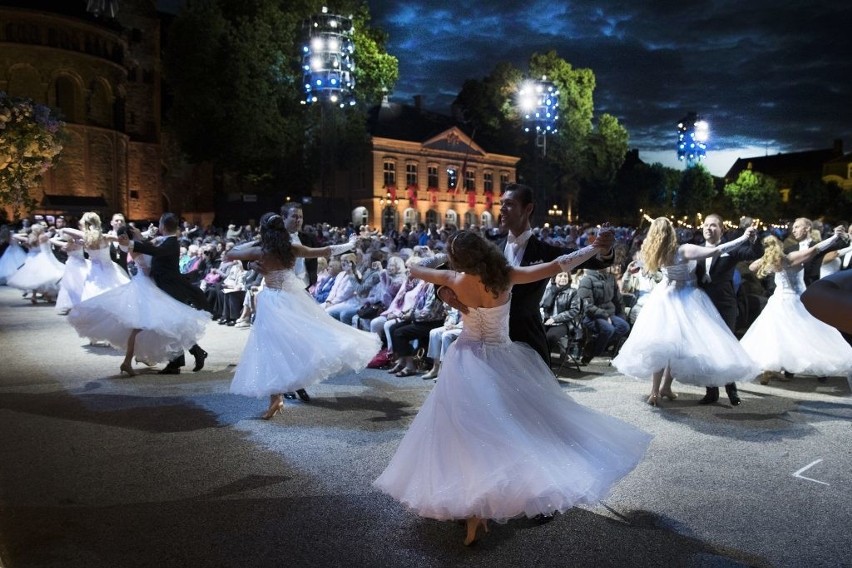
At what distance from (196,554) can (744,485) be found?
12.5 ft

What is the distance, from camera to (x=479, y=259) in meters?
4.00

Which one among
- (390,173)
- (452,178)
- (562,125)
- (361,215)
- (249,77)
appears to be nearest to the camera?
(249,77)

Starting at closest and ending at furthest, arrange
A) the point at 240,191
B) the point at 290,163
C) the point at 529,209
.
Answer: the point at 529,209 < the point at 290,163 < the point at 240,191

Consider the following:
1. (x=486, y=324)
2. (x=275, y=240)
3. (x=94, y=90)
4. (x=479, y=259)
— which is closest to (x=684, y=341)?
(x=486, y=324)

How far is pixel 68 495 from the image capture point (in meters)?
4.70

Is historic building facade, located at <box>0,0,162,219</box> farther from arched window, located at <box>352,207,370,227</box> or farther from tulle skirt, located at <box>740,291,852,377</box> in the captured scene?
tulle skirt, located at <box>740,291,852,377</box>

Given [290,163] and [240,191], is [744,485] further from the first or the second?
[240,191]

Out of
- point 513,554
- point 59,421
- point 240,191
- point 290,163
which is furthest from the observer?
point 240,191

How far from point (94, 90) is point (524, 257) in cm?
4108

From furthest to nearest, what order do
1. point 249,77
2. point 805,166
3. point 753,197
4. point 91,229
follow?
1. point 805,166
2. point 753,197
3. point 249,77
4. point 91,229

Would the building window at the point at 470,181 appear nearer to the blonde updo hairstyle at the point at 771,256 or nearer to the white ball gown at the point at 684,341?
the blonde updo hairstyle at the point at 771,256

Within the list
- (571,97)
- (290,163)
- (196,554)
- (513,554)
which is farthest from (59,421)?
(571,97)

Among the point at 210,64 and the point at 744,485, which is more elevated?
the point at 210,64

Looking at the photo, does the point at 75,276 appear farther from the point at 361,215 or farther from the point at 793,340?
the point at 361,215
